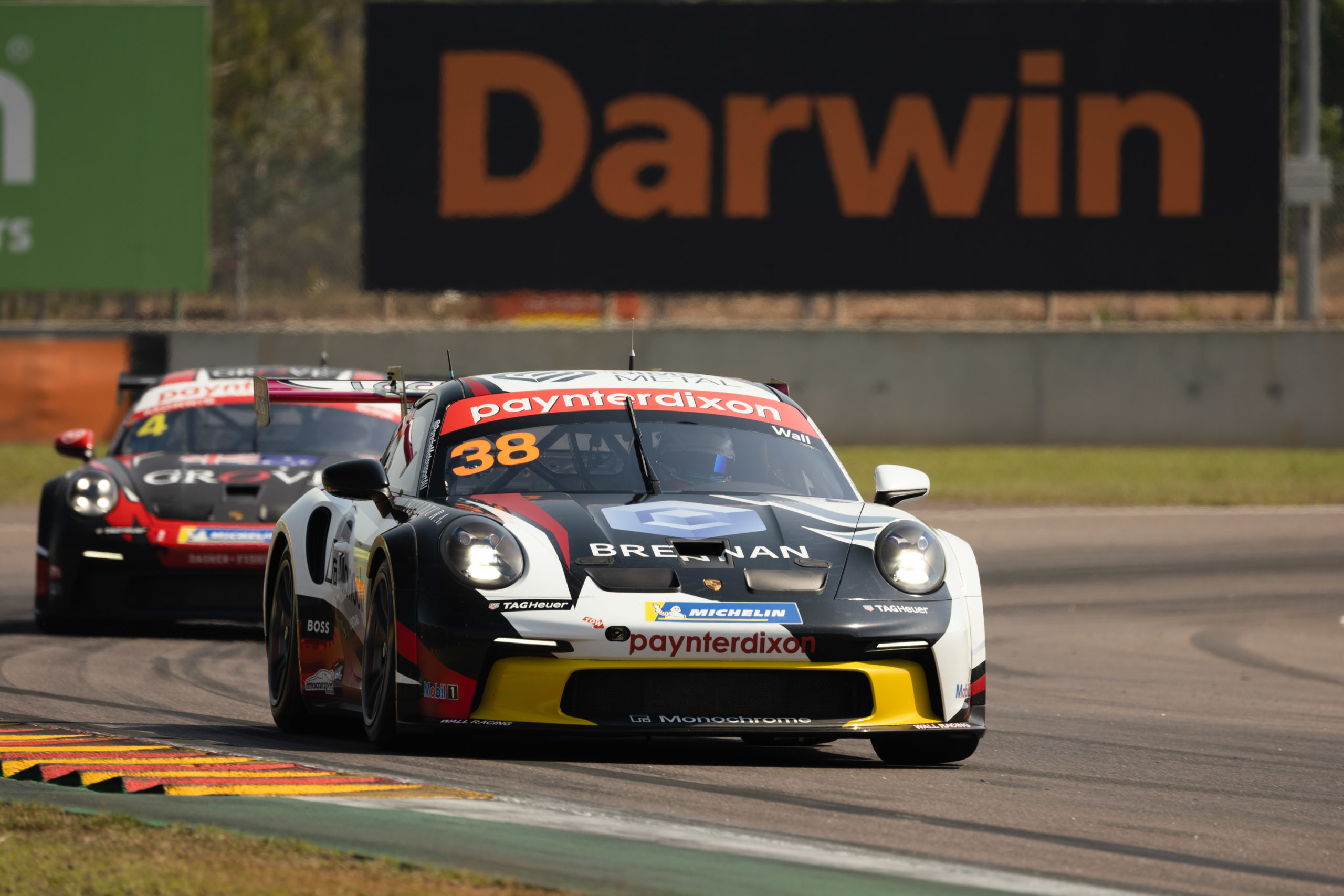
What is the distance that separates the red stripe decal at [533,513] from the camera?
21.0 feet

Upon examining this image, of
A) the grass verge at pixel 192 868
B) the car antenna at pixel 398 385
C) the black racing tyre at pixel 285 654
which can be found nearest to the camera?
the grass verge at pixel 192 868

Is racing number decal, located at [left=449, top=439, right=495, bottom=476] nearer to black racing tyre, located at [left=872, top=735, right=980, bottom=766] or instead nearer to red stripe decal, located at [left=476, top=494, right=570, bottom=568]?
red stripe decal, located at [left=476, top=494, right=570, bottom=568]

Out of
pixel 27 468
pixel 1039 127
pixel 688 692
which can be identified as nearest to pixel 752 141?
pixel 1039 127

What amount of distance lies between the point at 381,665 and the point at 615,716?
2.56 ft

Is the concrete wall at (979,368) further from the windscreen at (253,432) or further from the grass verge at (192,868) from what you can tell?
the grass verge at (192,868)

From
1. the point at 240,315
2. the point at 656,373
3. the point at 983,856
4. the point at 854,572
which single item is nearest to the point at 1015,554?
the point at 656,373

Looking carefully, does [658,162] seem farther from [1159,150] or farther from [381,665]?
[381,665]

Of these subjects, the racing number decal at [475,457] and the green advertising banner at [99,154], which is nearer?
the racing number decal at [475,457]

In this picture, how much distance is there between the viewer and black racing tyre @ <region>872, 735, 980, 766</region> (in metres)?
6.55

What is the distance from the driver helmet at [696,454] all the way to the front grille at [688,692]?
1.02 metres

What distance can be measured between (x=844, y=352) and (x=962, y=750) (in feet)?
59.8

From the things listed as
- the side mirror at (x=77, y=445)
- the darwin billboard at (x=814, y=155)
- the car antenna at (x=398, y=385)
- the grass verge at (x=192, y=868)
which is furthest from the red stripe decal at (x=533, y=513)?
the darwin billboard at (x=814, y=155)

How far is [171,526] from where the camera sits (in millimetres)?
10758

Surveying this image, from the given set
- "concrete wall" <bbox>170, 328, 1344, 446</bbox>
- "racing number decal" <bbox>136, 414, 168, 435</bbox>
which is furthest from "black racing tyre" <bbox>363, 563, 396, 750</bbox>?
"concrete wall" <bbox>170, 328, 1344, 446</bbox>
